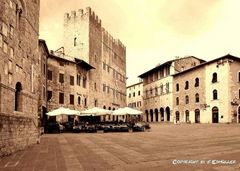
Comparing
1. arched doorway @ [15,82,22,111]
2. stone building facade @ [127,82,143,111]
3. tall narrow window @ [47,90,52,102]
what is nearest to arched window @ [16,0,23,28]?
arched doorway @ [15,82,22,111]

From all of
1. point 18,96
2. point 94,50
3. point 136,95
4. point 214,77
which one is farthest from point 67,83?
point 136,95

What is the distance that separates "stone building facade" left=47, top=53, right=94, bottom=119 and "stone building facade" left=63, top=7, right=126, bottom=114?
72.4 inches

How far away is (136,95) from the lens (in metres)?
71.6

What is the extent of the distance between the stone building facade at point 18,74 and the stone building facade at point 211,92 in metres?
27.7

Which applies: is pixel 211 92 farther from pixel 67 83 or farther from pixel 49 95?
pixel 49 95

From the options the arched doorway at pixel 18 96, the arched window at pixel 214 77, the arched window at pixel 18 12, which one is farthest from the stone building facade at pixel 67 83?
the arched doorway at pixel 18 96

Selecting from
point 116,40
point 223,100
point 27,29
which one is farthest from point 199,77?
point 27,29

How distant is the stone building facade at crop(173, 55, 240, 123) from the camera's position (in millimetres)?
35781

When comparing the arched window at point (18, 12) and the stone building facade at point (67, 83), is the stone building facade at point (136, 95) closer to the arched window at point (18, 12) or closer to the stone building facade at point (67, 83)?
the stone building facade at point (67, 83)

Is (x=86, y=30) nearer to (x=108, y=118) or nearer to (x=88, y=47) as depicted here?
(x=88, y=47)

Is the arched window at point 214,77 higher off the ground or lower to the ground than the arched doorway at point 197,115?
higher

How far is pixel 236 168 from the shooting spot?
6.96m

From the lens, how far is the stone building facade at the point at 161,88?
47.4 m

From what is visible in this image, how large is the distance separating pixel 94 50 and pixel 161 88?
14962 millimetres
